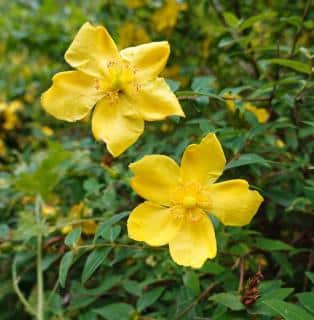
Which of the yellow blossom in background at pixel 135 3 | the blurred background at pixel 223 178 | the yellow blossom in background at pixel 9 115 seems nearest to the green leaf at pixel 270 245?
the blurred background at pixel 223 178

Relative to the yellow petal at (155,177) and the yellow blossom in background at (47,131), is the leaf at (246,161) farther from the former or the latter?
the yellow blossom in background at (47,131)

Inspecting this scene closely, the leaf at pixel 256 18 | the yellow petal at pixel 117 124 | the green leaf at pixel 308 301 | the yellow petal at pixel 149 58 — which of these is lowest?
the green leaf at pixel 308 301

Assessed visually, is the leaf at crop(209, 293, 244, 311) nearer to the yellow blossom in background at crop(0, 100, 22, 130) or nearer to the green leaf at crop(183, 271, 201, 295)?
the green leaf at crop(183, 271, 201, 295)

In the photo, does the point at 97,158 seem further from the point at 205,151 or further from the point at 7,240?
the point at 205,151

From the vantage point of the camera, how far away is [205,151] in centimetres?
81

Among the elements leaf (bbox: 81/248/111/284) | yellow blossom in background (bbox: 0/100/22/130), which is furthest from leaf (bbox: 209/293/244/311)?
yellow blossom in background (bbox: 0/100/22/130)

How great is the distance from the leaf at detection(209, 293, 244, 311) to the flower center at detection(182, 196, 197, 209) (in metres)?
0.15

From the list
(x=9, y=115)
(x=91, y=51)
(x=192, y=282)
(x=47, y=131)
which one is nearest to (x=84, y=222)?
(x=192, y=282)

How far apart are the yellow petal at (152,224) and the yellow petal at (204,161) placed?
0.07m

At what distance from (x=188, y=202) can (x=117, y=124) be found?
171mm

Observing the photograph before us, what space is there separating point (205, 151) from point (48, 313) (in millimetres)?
596

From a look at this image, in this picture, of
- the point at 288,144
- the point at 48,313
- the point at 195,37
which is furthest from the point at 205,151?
the point at 195,37

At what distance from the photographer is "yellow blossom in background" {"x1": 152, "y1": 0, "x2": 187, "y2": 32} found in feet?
5.74

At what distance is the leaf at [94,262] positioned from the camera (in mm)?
885
